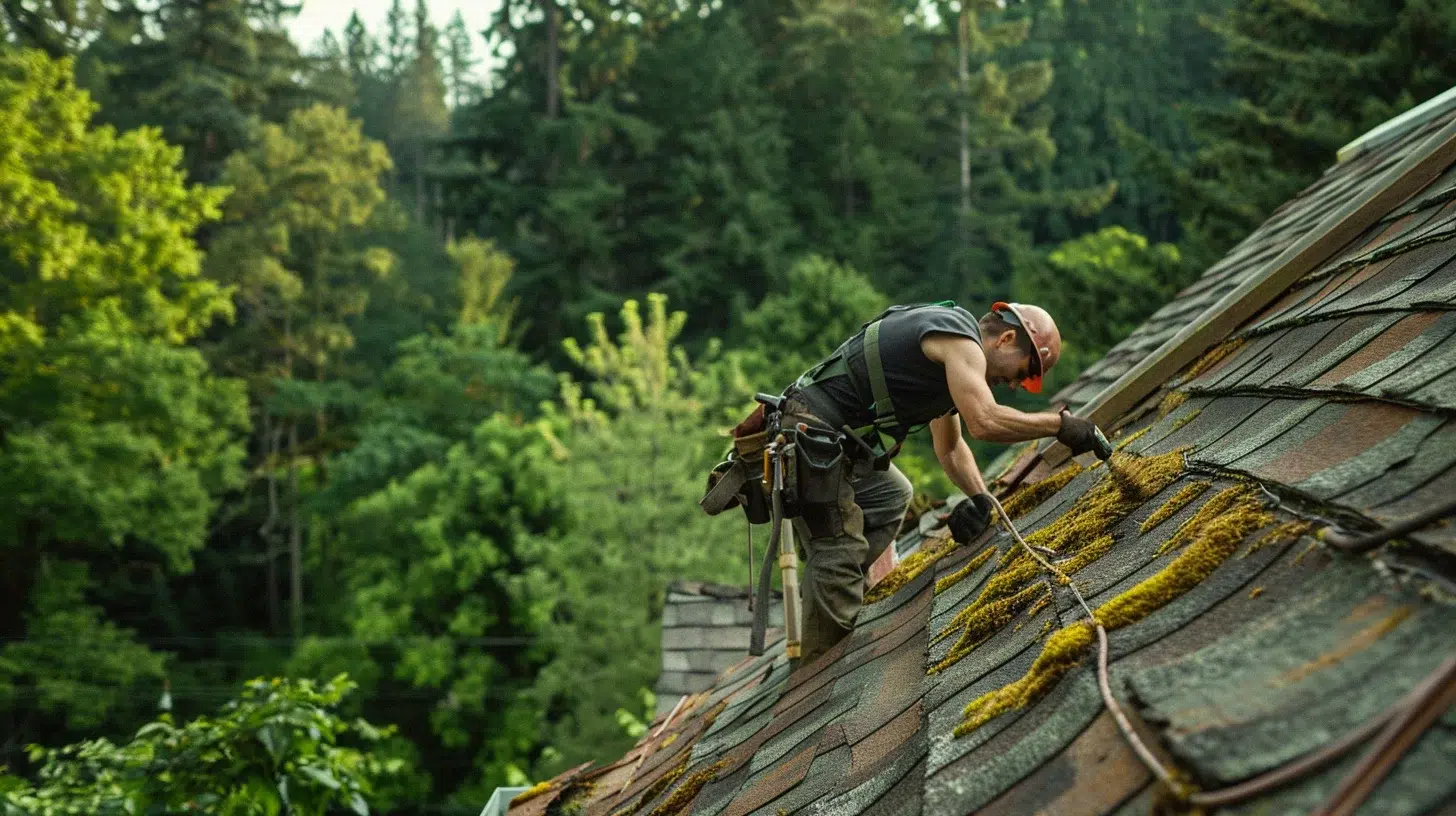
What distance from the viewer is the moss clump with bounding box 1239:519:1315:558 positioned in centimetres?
159

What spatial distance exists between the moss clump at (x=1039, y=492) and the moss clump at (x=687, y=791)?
1.08m

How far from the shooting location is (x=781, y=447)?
3.51m

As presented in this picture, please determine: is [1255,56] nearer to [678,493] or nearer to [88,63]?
[678,493]

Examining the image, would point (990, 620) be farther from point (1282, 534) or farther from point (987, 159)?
point (987, 159)

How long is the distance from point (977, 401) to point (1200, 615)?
1573 millimetres

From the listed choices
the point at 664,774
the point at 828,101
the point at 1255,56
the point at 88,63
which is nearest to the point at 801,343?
the point at 828,101

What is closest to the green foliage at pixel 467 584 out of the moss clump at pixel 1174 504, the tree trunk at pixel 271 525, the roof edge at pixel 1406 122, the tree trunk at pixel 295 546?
the tree trunk at pixel 295 546

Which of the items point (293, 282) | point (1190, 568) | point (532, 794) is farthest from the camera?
point (293, 282)

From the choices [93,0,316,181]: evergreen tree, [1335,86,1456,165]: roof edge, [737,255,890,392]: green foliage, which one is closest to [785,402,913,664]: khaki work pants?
[1335,86,1456,165]: roof edge

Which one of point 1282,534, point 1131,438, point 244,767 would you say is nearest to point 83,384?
point 244,767

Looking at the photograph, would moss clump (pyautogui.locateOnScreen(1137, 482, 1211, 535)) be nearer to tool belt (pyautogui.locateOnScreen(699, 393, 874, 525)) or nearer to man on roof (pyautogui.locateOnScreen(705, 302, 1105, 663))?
man on roof (pyautogui.locateOnScreen(705, 302, 1105, 663))

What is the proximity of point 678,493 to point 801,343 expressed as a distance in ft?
37.4

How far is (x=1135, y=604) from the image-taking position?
1.73 meters

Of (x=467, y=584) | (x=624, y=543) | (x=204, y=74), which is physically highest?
(x=204, y=74)
